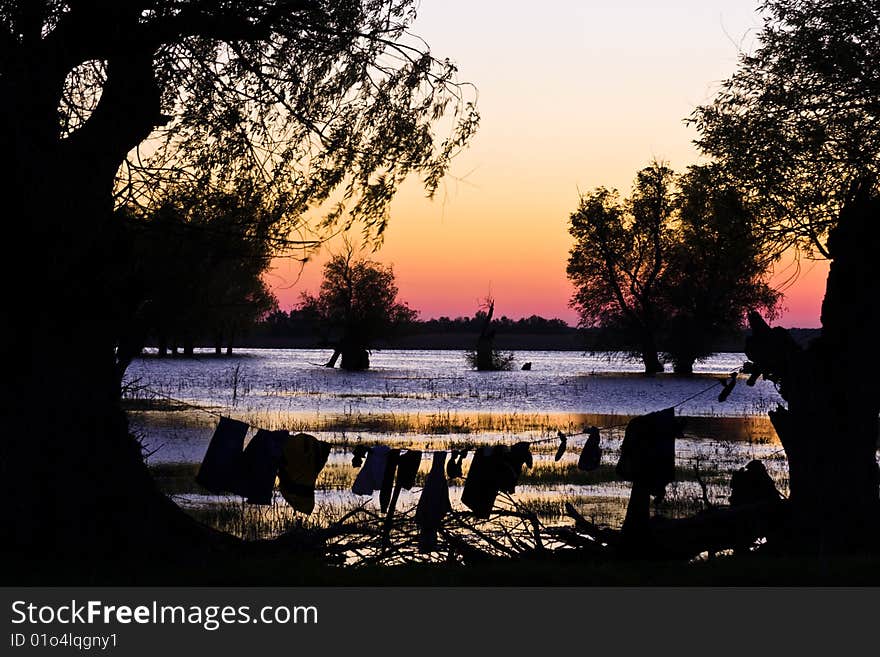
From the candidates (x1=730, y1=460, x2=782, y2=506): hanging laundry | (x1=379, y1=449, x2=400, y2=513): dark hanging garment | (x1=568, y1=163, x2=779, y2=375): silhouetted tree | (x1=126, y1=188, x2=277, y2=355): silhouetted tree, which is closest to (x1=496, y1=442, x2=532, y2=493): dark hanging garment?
(x1=379, y1=449, x2=400, y2=513): dark hanging garment

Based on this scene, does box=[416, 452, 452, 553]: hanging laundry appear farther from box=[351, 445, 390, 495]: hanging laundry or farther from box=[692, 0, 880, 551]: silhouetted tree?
box=[692, 0, 880, 551]: silhouetted tree

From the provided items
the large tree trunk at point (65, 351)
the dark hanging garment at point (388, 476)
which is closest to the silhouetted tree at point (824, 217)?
the dark hanging garment at point (388, 476)

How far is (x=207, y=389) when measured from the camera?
6228 centimetres

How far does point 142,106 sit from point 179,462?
1589 centimetres

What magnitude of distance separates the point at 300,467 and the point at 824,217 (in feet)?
37.3

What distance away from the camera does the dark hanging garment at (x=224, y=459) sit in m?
13.7

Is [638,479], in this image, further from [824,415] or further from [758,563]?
[824,415]

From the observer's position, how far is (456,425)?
3875cm

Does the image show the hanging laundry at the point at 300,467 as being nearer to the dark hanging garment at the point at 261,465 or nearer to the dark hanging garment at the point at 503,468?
the dark hanging garment at the point at 261,465

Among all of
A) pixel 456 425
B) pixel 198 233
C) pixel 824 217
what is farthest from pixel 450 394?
pixel 198 233

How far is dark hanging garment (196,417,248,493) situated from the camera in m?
13.7

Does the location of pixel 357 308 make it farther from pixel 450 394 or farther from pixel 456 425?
pixel 456 425

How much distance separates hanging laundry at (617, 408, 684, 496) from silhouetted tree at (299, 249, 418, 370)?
93967mm
